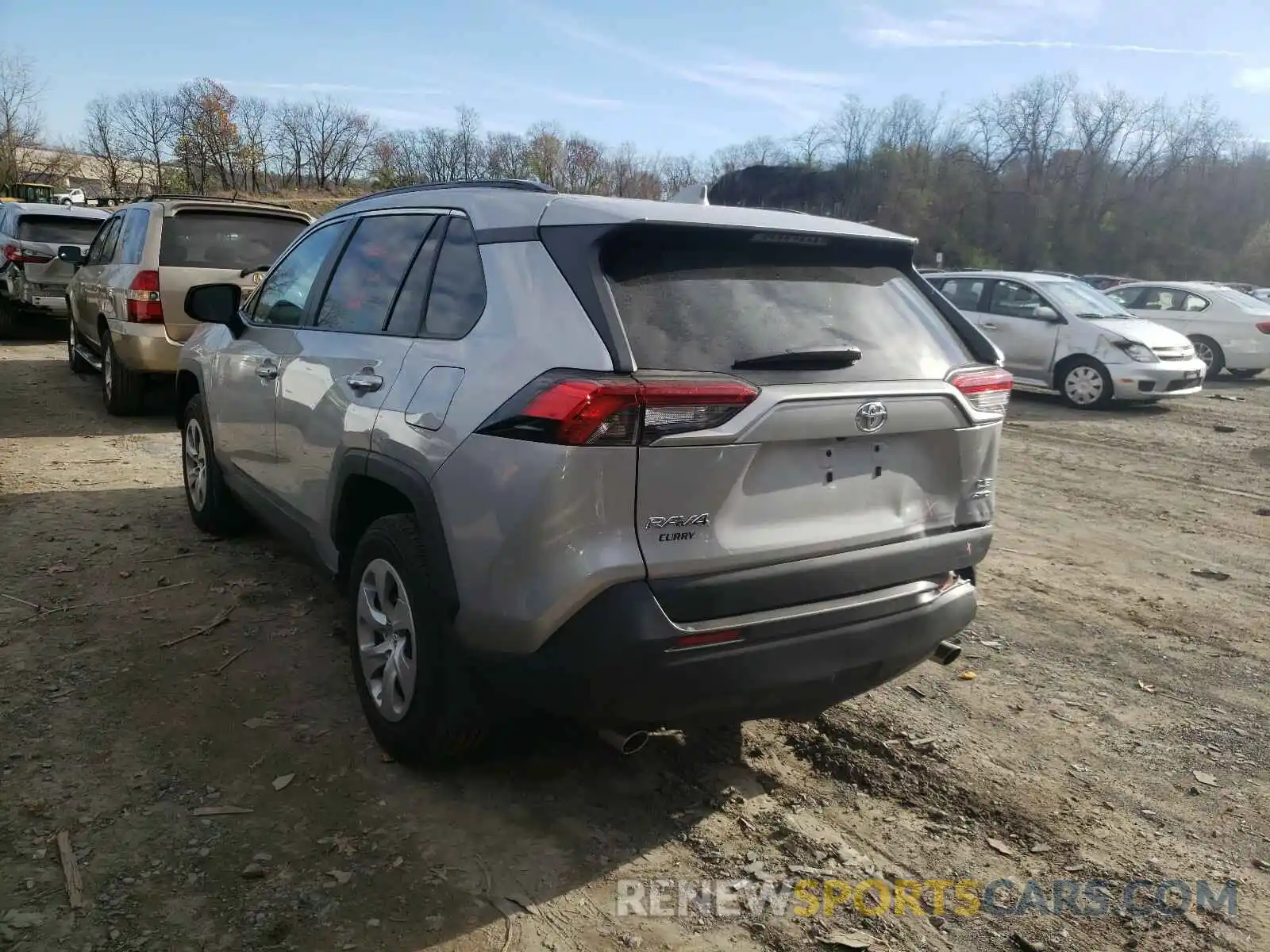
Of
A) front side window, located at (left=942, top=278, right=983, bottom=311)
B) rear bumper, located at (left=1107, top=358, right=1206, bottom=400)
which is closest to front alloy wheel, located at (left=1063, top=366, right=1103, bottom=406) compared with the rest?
rear bumper, located at (left=1107, top=358, right=1206, bottom=400)

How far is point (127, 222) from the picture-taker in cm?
904

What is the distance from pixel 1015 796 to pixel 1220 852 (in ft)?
1.95

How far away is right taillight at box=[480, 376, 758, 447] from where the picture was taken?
2.42 m

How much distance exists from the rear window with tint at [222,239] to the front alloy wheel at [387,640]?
6037 millimetres

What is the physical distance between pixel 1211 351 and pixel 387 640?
17.1m

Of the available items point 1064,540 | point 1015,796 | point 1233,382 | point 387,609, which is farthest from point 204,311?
point 1233,382

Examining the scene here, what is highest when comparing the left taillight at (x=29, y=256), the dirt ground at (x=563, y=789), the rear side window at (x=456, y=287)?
the rear side window at (x=456, y=287)

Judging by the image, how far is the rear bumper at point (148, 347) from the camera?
8.20 m

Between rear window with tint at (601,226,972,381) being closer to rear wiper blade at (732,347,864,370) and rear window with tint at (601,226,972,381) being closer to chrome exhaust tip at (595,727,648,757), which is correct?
rear wiper blade at (732,347,864,370)

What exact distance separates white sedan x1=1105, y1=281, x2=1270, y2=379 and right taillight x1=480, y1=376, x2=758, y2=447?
1618 cm

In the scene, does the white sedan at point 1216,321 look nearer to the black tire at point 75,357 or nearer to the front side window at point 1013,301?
the front side window at point 1013,301

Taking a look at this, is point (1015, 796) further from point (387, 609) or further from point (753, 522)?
point (387, 609)

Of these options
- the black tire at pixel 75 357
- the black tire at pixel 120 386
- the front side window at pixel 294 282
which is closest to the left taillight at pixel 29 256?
the black tire at pixel 75 357

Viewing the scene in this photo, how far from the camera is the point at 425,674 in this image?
2.95 meters
